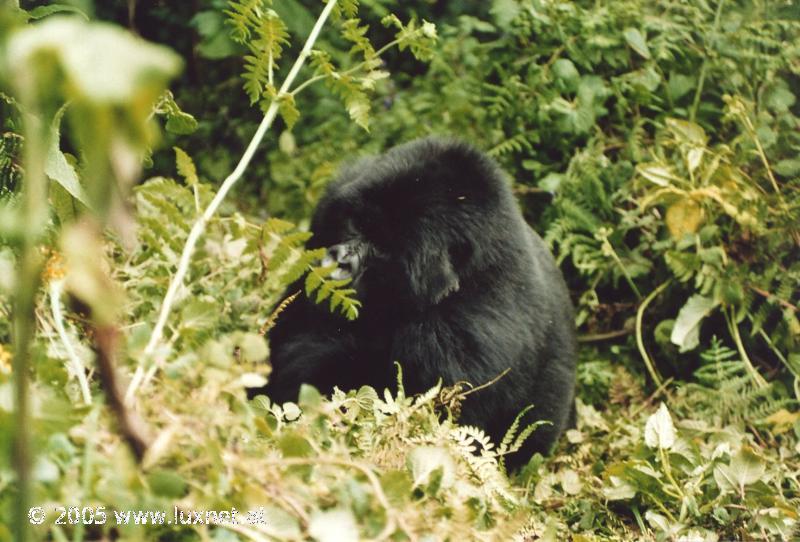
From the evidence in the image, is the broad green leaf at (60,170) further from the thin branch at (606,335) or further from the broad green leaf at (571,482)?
the thin branch at (606,335)

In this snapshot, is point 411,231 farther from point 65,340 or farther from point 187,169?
point 65,340

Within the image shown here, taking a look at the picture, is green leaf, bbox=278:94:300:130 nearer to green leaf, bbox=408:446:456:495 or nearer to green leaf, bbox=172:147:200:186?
green leaf, bbox=172:147:200:186

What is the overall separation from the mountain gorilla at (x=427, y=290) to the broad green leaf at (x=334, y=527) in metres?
1.33

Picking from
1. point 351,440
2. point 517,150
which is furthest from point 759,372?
point 351,440

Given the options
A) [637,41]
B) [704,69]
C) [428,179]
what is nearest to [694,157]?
[704,69]

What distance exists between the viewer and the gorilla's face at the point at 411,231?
232 cm

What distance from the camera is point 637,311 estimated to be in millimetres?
3412

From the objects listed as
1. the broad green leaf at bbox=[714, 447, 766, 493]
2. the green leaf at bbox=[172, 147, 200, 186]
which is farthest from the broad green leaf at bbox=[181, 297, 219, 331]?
the broad green leaf at bbox=[714, 447, 766, 493]

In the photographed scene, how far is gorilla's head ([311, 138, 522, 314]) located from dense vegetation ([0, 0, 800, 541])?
0.11 metres

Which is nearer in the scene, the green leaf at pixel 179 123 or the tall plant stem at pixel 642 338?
the green leaf at pixel 179 123

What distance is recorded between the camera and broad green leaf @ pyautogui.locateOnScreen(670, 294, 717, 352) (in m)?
3.14

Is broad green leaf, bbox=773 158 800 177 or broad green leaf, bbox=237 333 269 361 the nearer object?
broad green leaf, bbox=237 333 269 361

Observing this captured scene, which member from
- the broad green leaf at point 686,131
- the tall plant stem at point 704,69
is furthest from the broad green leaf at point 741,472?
A: the tall plant stem at point 704,69

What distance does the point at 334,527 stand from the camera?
0.92m
